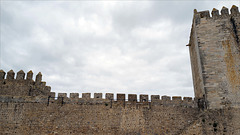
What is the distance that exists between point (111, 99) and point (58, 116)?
10.6 feet

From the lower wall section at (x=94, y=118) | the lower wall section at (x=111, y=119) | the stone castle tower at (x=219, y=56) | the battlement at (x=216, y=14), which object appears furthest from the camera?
the battlement at (x=216, y=14)

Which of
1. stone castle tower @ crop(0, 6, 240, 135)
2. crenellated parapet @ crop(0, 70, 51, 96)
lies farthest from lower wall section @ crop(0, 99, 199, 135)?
crenellated parapet @ crop(0, 70, 51, 96)

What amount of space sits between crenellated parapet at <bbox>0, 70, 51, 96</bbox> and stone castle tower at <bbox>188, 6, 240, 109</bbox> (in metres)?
11.0

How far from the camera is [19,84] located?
38.2ft

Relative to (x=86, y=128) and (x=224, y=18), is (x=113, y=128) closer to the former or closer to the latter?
(x=86, y=128)

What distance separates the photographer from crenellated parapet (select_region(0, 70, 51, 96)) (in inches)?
452

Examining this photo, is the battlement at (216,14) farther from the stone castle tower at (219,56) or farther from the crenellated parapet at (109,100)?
the crenellated parapet at (109,100)

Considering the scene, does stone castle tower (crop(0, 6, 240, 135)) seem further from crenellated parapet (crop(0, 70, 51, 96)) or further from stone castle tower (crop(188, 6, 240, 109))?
crenellated parapet (crop(0, 70, 51, 96))

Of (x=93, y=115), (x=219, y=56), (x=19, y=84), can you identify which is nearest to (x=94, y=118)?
(x=93, y=115)

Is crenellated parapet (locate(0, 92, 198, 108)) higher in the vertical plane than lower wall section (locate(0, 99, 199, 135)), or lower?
higher

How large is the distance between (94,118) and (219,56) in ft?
27.9

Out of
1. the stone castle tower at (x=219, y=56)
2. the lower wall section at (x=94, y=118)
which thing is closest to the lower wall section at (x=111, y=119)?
the lower wall section at (x=94, y=118)

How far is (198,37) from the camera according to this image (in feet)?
36.6

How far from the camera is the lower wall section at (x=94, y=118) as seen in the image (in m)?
9.70
